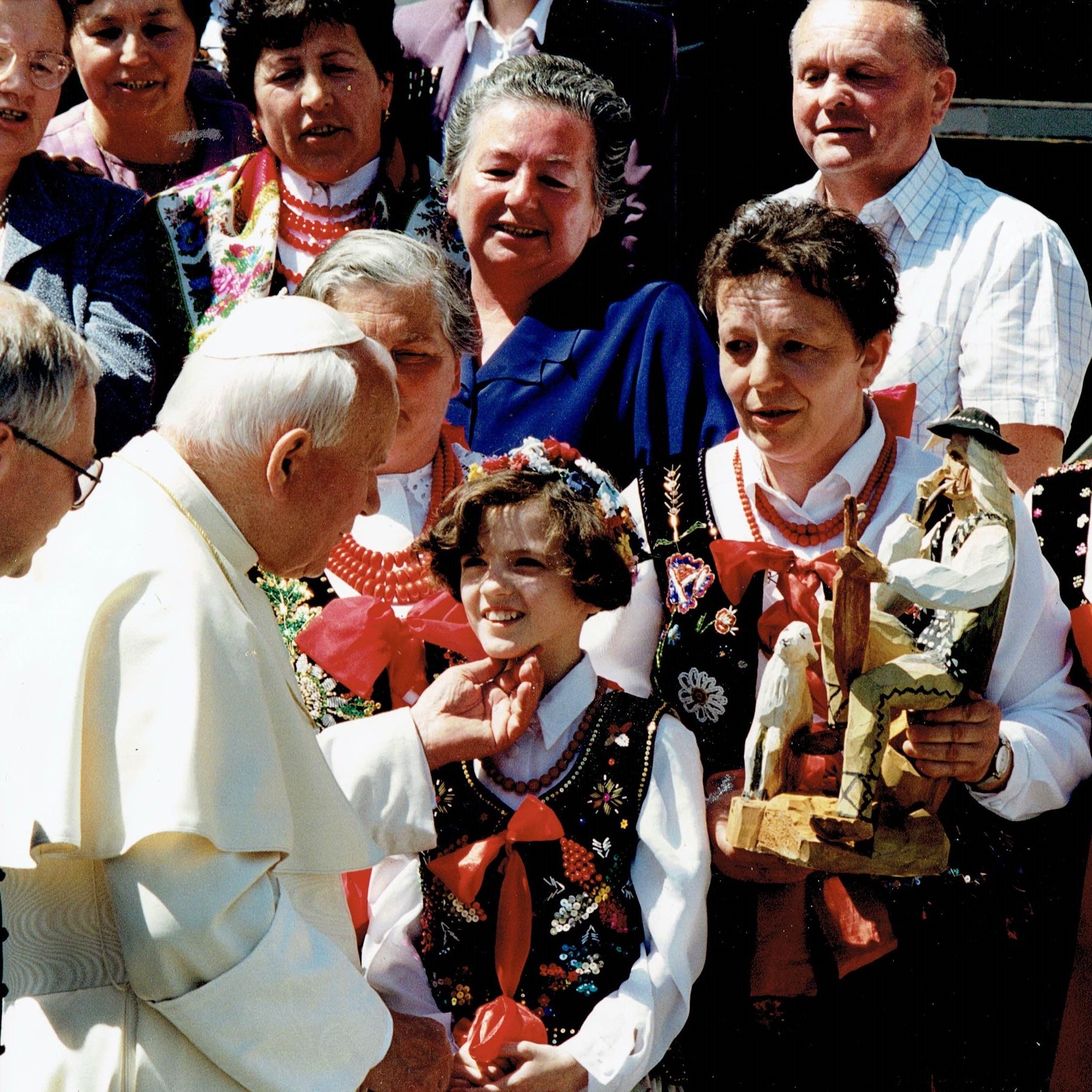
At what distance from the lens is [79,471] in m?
2.37

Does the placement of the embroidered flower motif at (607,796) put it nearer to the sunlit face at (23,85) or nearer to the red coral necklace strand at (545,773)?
the red coral necklace strand at (545,773)

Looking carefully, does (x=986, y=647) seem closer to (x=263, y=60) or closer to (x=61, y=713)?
(x=61, y=713)

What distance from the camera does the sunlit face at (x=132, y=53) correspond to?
4.30 m

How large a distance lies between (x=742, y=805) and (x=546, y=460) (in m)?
0.81

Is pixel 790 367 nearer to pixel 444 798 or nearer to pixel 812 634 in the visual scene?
pixel 812 634

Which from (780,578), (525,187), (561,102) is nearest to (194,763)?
(780,578)

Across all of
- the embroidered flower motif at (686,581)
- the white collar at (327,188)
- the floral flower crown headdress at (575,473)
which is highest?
the white collar at (327,188)

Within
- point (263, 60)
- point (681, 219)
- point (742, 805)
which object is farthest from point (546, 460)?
point (681, 219)

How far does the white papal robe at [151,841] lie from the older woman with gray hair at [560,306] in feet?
5.26

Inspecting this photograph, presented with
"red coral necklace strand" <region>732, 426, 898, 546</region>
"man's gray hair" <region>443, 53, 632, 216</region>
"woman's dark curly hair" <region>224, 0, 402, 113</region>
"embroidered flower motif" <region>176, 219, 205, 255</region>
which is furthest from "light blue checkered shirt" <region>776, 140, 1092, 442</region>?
"embroidered flower motif" <region>176, 219, 205, 255</region>

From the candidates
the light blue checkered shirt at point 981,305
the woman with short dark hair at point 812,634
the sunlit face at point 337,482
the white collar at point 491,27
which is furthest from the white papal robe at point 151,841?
the white collar at point 491,27

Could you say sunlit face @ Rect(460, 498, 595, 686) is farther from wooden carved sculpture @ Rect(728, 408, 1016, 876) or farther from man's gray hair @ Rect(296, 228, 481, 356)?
man's gray hair @ Rect(296, 228, 481, 356)

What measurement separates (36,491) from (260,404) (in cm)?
35

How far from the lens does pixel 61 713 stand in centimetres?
225
